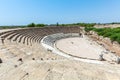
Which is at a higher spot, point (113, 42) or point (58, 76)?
point (58, 76)

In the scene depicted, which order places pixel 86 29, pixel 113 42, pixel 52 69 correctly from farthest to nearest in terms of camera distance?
pixel 86 29, pixel 113 42, pixel 52 69

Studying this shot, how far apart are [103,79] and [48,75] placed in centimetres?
130

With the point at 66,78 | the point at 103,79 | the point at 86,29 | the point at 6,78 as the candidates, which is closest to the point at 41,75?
the point at 66,78

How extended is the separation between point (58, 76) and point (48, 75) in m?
0.23

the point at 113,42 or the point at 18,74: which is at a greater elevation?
the point at 18,74

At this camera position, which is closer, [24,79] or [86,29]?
[24,79]

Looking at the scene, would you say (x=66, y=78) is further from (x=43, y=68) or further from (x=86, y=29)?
(x=86, y=29)

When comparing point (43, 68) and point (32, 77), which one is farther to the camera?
point (43, 68)

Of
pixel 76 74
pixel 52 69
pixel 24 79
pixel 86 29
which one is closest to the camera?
pixel 24 79

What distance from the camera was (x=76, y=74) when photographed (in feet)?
10.8

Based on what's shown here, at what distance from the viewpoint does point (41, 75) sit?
314cm

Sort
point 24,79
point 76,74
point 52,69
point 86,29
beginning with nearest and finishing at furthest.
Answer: point 24,79, point 76,74, point 52,69, point 86,29

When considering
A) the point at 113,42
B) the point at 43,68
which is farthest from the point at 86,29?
the point at 43,68

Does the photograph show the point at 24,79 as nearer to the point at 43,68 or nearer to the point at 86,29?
the point at 43,68
